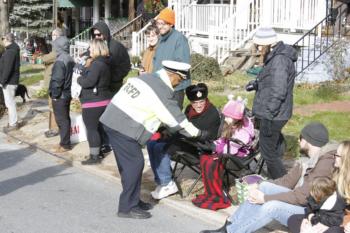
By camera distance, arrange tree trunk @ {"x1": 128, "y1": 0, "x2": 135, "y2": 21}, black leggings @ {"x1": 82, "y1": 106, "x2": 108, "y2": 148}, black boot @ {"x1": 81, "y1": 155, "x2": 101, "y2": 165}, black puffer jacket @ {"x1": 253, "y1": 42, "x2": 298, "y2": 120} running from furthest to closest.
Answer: tree trunk @ {"x1": 128, "y1": 0, "x2": 135, "y2": 21}
black boot @ {"x1": 81, "y1": 155, "x2": 101, "y2": 165}
black leggings @ {"x1": 82, "y1": 106, "x2": 108, "y2": 148}
black puffer jacket @ {"x1": 253, "y1": 42, "x2": 298, "y2": 120}

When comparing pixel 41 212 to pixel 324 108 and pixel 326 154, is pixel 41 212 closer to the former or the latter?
pixel 326 154

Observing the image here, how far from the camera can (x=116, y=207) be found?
6.51 metres

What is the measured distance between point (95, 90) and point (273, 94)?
113 inches

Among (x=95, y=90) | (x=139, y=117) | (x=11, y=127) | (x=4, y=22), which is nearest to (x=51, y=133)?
(x=11, y=127)

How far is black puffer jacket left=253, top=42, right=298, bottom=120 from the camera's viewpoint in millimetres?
6062

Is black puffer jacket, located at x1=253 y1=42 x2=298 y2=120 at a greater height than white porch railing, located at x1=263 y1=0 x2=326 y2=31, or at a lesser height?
lesser

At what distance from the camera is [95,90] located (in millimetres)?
8086

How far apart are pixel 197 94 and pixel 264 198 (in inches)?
71.7

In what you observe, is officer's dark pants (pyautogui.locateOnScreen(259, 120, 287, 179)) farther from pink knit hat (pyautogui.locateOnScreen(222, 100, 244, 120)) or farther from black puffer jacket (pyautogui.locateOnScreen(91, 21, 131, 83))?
black puffer jacket (pyautogui.locateOnScreen(91, 21, 131, 83))

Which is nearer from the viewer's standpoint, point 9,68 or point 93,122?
point 93,122

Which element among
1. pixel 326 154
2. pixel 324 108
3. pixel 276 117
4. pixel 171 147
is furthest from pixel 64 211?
pixel 324 108

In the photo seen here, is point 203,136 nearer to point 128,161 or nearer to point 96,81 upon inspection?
point 128,161

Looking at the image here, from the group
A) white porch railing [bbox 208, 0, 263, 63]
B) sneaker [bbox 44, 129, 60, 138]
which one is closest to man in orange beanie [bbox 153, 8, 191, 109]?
sneaker [bbox 44, 129, 60, 138]

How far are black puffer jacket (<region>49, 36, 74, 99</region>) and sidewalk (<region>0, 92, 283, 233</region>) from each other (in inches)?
35.5
